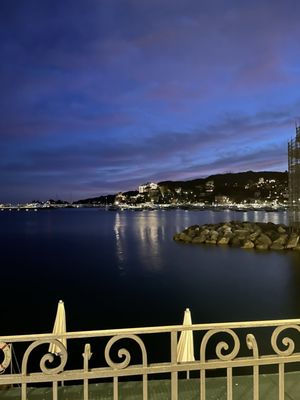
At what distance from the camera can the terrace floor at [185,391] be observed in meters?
4.46

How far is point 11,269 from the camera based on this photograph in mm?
30688

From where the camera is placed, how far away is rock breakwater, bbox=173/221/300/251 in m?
A: 35.3

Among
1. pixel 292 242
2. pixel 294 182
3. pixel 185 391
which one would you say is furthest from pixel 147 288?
pixel 294 182

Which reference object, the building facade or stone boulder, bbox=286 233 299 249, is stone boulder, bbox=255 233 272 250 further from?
the building facade

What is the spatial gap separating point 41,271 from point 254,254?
696 inches

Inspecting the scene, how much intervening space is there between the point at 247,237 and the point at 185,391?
35.6 meters

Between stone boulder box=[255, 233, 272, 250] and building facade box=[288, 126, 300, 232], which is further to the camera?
building facade box=[288, 126, 300, 232]

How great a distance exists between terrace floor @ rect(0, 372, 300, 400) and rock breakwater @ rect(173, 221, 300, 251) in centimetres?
3153

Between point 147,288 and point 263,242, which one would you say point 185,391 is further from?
point 263,242

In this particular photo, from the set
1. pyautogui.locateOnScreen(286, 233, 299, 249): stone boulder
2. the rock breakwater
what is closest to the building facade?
the rock breakwater

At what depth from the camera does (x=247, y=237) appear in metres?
39.0

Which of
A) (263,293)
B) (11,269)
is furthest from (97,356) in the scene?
(11,269)

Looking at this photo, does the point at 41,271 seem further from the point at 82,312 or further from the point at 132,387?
the point at 132,387

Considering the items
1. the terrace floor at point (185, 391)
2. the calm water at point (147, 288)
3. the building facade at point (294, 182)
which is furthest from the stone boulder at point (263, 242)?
the terrace floor at point (185, 391)
